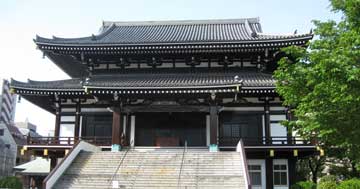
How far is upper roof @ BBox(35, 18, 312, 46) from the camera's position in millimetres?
27016

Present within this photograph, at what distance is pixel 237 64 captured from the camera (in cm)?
2645

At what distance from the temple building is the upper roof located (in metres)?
0.34

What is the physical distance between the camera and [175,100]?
77.2ft

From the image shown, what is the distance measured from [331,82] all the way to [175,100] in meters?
11.2

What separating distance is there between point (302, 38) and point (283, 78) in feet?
31.8

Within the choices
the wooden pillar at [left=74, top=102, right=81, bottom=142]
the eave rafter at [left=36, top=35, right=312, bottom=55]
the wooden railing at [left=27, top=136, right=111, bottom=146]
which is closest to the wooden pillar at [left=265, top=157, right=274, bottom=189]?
the eave rafter at [left=36, top=35, right=312, bottom=55]

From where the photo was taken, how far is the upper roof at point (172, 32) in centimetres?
2702

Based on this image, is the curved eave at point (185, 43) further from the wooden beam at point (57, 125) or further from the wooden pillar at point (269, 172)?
the wooden pillar at point (269, 172)

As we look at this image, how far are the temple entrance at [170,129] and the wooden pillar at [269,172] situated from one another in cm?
401

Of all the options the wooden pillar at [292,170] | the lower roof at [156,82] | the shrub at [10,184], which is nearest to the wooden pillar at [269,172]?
the wooden pillar at [292,170]

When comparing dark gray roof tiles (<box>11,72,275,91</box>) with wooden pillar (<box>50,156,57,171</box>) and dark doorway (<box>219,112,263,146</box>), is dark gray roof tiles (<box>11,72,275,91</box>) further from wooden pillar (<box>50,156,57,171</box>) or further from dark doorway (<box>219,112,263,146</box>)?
wooden pillar (<box>50,156,57,171</box>)

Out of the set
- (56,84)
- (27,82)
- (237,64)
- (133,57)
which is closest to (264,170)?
(237,64)

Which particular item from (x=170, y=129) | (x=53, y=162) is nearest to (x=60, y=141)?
(x=53, y=162)

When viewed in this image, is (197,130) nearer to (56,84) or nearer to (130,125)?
(130,125)
